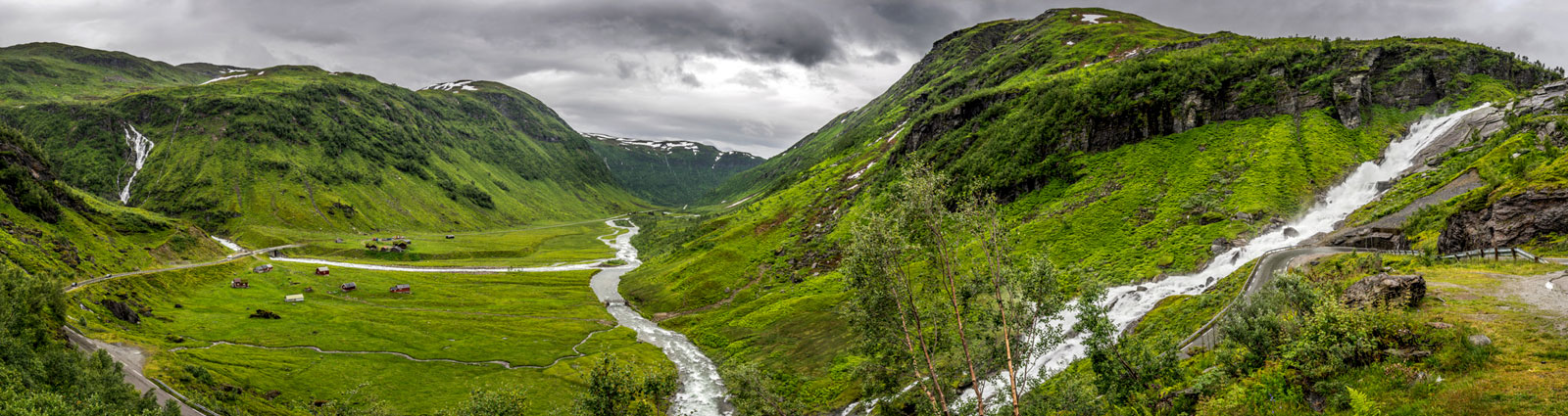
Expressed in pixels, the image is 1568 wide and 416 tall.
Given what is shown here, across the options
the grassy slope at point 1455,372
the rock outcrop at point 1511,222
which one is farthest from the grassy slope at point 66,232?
the rock outcrop at point 1511,222

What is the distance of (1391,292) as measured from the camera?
27.3 m

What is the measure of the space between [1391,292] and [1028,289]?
16644 millimetres

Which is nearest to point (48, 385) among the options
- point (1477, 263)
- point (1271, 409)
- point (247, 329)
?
point (247, 329)

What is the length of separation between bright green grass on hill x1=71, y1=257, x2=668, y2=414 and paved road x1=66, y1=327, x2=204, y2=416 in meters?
1.59

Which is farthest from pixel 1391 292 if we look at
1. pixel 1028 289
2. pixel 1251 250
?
pixel 1251 250

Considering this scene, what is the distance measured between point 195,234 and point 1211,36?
265 meters

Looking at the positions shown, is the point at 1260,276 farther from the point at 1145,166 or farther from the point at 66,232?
the point at 66,232

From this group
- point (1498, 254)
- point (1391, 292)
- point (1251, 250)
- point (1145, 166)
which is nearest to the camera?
point (1391, 292)

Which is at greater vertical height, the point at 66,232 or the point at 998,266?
the point at 998,266

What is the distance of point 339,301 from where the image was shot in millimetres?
120000

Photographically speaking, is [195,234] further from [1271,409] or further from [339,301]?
[1271,409]

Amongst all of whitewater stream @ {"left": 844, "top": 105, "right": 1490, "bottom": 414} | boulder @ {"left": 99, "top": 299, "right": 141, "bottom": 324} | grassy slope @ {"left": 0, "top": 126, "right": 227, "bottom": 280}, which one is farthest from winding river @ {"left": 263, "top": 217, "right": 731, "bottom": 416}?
boulder @ {"left": 99, "top": 299, "right": 141, "bottom": 324}

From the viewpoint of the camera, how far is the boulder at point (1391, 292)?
87.6ft

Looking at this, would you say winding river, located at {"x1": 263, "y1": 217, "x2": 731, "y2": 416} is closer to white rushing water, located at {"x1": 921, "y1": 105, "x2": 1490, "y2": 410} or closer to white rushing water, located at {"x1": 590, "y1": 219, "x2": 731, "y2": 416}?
white rushing water, located at {"x1": 590, "y1": 219, "x2": 731, "y2": 416}
